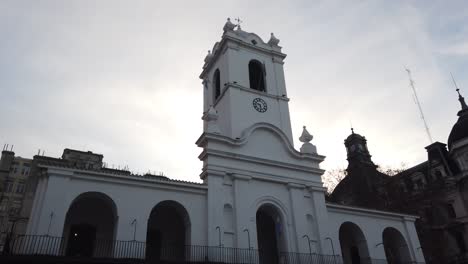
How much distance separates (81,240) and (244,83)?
41.6 feet

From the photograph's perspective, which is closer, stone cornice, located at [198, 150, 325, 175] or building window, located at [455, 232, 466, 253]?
stone cornice, located at [198, 150, 325, 175]

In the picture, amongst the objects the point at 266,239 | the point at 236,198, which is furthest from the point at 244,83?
the point at 266,239

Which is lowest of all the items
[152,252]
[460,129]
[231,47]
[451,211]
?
[152,252]

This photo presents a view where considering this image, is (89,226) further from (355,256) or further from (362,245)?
(355,256)

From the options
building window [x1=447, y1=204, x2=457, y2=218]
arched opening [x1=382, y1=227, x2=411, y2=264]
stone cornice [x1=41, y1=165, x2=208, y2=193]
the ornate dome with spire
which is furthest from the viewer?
the ornate dome with spire

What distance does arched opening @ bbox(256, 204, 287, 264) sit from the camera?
19.7 metres

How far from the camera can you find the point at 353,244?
75.8 feet

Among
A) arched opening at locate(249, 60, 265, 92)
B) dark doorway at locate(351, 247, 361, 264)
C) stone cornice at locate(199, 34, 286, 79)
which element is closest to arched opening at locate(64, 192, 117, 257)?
arched opening at locate(249, 60, 265, 92)

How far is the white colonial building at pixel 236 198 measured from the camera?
51.9 feet

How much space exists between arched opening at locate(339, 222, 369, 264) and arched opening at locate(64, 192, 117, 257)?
528 inches

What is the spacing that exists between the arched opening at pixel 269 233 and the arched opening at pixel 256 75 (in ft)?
26.9

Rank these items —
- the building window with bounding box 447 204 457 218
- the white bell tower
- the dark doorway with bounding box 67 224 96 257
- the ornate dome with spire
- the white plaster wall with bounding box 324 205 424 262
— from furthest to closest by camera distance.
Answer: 1. the ornate dome with spire
2. the building window with bounding box 447 204 457 218
3. the white bell tower
4. the white plaster wall with bounding box 324 205 424 262
5. the dark doorway with bounding box 67 224 96 257

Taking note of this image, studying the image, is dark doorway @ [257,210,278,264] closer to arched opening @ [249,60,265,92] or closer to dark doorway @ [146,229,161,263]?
dark doorway @ [146,229,161,263]

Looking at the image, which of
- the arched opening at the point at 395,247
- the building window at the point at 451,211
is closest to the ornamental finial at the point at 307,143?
the arched opening at the point at 395,247
